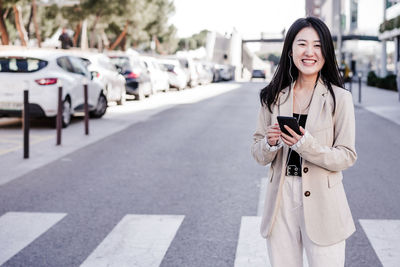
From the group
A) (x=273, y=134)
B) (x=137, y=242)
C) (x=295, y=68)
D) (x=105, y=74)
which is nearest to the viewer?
(x=273, y=134)

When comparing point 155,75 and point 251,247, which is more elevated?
point 155,75

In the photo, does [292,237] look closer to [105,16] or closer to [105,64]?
[105,64]

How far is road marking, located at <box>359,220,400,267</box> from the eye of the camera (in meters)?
4.81

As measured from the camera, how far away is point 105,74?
18.3 meters

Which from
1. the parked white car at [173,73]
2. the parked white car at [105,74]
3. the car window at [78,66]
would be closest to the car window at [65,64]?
the car window at [78,66]

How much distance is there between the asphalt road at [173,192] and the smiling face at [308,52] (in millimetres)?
2194

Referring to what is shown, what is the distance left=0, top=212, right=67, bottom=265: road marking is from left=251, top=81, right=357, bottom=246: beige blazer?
8.87ft

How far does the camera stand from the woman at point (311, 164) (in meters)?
2.90

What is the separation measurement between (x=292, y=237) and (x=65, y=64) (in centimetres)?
1235

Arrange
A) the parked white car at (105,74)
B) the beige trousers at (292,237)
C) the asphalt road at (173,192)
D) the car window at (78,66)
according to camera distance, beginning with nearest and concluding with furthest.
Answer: the beige trousers at (292,237)
the asphalt road at (173,192)
the car window at (78,66)
the parked white car at (105,74)

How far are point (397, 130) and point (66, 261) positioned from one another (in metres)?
10.8

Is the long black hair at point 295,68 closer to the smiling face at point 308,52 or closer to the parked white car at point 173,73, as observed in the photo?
the smiling face at point 308,52

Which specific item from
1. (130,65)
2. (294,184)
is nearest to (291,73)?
(294,184)

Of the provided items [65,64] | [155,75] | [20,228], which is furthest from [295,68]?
[155,75]
